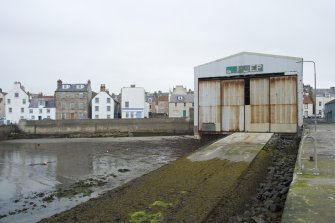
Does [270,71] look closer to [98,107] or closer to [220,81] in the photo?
[220,81]

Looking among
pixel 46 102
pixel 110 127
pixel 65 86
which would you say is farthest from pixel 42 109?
pixel 110 127

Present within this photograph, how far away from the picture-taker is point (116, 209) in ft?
25.9

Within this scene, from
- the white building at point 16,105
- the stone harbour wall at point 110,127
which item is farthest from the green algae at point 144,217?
the white building at point 16,105

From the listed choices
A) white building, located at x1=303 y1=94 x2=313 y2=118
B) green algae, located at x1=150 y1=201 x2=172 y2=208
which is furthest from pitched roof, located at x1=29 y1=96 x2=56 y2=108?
green algae, located at x1=150 y1=201 x2=172 y2=208

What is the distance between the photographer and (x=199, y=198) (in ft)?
27.3

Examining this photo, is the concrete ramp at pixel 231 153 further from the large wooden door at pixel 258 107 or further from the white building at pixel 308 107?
the white building at pixel 308 107

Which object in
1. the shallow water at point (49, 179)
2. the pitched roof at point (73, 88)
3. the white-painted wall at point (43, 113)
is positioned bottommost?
the shallow water at point (49, 179)

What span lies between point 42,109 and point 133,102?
2075 cm

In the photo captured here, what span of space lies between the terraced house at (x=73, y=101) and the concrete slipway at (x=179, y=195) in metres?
59.0

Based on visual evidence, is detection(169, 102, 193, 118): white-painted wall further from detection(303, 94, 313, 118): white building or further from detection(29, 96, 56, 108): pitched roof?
detection(303, 94, 313, 118): white building

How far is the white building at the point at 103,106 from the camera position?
6794cm

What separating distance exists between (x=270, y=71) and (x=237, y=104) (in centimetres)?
366

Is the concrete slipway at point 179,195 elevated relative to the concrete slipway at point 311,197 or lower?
lower

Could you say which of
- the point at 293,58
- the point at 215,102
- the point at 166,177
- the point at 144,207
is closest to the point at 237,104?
the point at 215,102
